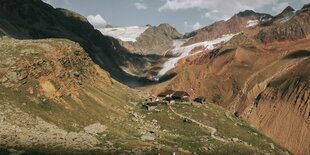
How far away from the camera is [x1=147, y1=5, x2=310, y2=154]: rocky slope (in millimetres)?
105125

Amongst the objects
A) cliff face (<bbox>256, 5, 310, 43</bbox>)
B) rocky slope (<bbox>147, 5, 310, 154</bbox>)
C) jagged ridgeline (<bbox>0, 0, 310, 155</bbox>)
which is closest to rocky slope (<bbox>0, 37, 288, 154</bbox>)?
jagged ridgeline (<bbox>0, 0, 310, 155</bbox>)

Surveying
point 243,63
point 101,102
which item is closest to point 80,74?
point 101,102

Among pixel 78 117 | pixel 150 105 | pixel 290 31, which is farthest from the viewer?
pixel 290 31

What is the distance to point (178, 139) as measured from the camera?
6512cm

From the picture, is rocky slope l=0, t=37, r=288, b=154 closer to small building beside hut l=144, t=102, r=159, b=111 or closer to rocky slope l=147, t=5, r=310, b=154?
small building beside hut l=144, t=102, r=159, b=111

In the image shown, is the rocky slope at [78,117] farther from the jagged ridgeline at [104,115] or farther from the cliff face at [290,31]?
the cliff face at [290,31]

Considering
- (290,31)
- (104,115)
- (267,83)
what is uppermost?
(290,31)

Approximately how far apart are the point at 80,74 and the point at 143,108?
13221 mm

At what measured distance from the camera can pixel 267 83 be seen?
13200cm

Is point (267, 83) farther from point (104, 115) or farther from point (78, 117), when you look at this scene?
point (78, 117)

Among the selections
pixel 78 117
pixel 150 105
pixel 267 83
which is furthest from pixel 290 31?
pixel 78 117

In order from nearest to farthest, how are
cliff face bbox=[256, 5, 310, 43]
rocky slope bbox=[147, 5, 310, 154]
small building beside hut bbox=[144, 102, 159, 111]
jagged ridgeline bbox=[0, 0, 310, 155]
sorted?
jagged ridgeline bbox=[0, 0, 310, 155] → small building beside hut bbox=[144, 102, 159, 111] → rocky slope bbox=[147, 5, 310, 154] → cliff face bbox=[256, 5, 310, 43]

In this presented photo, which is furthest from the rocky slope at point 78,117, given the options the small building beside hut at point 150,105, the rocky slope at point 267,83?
the rocky slope at point 267,83

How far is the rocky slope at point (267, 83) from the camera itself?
105m
